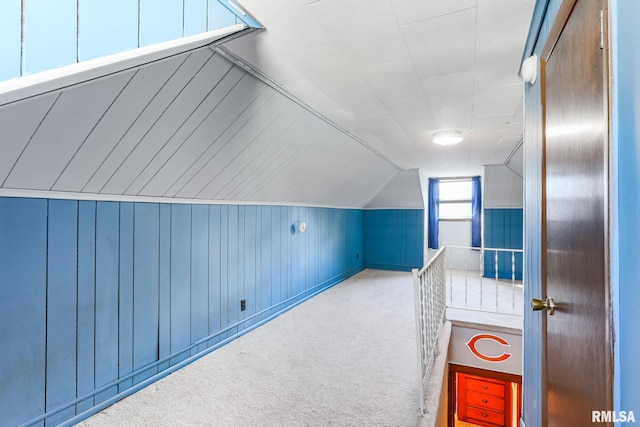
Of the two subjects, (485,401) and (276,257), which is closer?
(276,257)

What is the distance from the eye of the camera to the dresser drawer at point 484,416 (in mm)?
5383

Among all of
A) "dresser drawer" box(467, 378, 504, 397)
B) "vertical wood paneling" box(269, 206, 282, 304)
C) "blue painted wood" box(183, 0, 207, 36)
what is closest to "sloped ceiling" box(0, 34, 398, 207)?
"blue painted wood" box(183, 0, 207, 36)

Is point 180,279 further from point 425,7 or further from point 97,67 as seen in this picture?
point 425,7

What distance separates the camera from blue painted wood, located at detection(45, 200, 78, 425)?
1.81 metres

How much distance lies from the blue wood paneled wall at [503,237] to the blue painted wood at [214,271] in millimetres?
5074

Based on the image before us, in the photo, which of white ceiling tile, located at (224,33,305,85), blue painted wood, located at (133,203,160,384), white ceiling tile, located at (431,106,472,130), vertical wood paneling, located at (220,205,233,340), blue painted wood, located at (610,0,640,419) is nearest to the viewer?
blue painted wood, located at (610,0,640,419)

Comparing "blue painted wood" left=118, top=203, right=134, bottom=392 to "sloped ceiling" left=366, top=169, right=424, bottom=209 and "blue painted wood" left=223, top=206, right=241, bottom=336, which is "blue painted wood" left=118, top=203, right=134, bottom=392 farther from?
"sloped ceiling" left=366, top=169, right=424, bottom=209

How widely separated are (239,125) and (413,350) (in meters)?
2.48

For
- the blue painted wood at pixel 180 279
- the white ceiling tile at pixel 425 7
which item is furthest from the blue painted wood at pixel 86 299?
the white ceiling tile at pixel 425 7

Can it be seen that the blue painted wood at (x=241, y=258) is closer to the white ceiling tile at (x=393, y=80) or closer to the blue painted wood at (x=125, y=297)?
the blue painted wood at (x=125, y=297)

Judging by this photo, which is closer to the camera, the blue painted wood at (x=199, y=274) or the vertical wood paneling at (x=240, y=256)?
the blue painted wood at (x=199, y=274)

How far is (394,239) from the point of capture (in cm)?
679

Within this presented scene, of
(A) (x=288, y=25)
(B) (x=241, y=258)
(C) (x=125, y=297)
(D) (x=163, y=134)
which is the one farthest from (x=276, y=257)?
(A) (x=288, y=25)

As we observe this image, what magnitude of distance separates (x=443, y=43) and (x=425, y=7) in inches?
14.6
